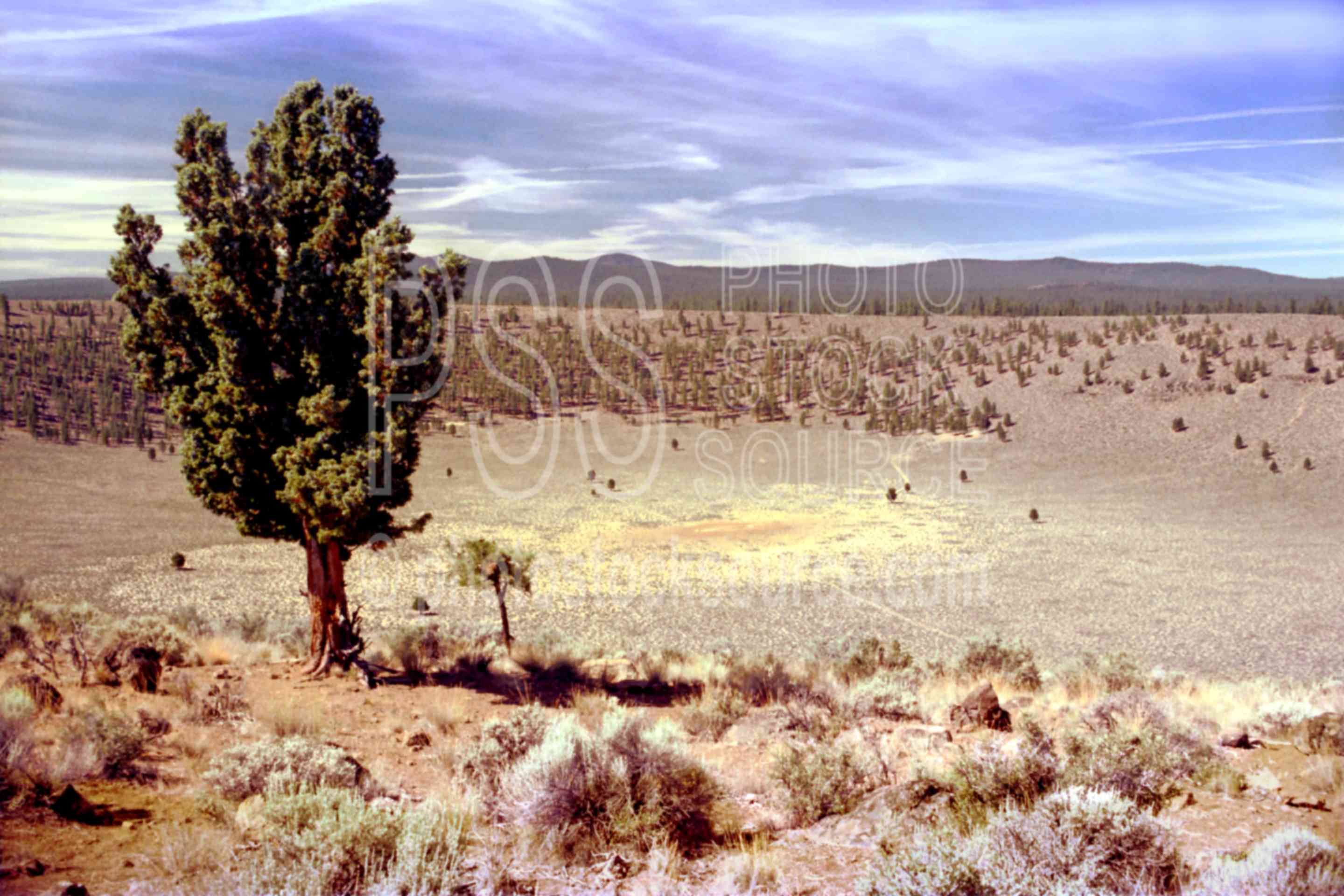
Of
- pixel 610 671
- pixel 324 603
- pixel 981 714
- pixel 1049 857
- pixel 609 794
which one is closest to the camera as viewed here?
pixel 1049 857

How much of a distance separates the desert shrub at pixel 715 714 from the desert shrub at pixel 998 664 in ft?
16.6

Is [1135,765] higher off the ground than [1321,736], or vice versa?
[1135,765]

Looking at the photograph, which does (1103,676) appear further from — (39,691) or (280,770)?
(39,691)

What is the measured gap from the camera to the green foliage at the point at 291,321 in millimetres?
10500

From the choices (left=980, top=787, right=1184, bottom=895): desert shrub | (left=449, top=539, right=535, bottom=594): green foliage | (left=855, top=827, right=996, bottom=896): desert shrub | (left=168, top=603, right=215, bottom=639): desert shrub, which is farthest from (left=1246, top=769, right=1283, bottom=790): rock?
(left=168, top=603, right=215, bottom=639): desert shrub

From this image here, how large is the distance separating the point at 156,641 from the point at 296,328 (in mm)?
4706

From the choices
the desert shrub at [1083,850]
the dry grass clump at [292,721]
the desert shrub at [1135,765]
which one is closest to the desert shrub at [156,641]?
the dry grass clump at [292,721]

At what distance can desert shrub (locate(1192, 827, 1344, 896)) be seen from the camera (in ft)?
13.7

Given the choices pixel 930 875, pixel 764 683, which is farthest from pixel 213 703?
pixel 930 875

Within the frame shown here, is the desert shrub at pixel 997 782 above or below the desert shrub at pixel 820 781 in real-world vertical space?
above

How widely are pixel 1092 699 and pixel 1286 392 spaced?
154 ft

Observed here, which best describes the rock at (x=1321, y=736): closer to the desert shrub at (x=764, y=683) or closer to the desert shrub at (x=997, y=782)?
the desert shrub at (x=997, y=782)

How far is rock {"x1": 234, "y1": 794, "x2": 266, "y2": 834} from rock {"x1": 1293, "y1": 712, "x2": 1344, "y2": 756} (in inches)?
340

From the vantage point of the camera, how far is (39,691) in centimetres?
848
